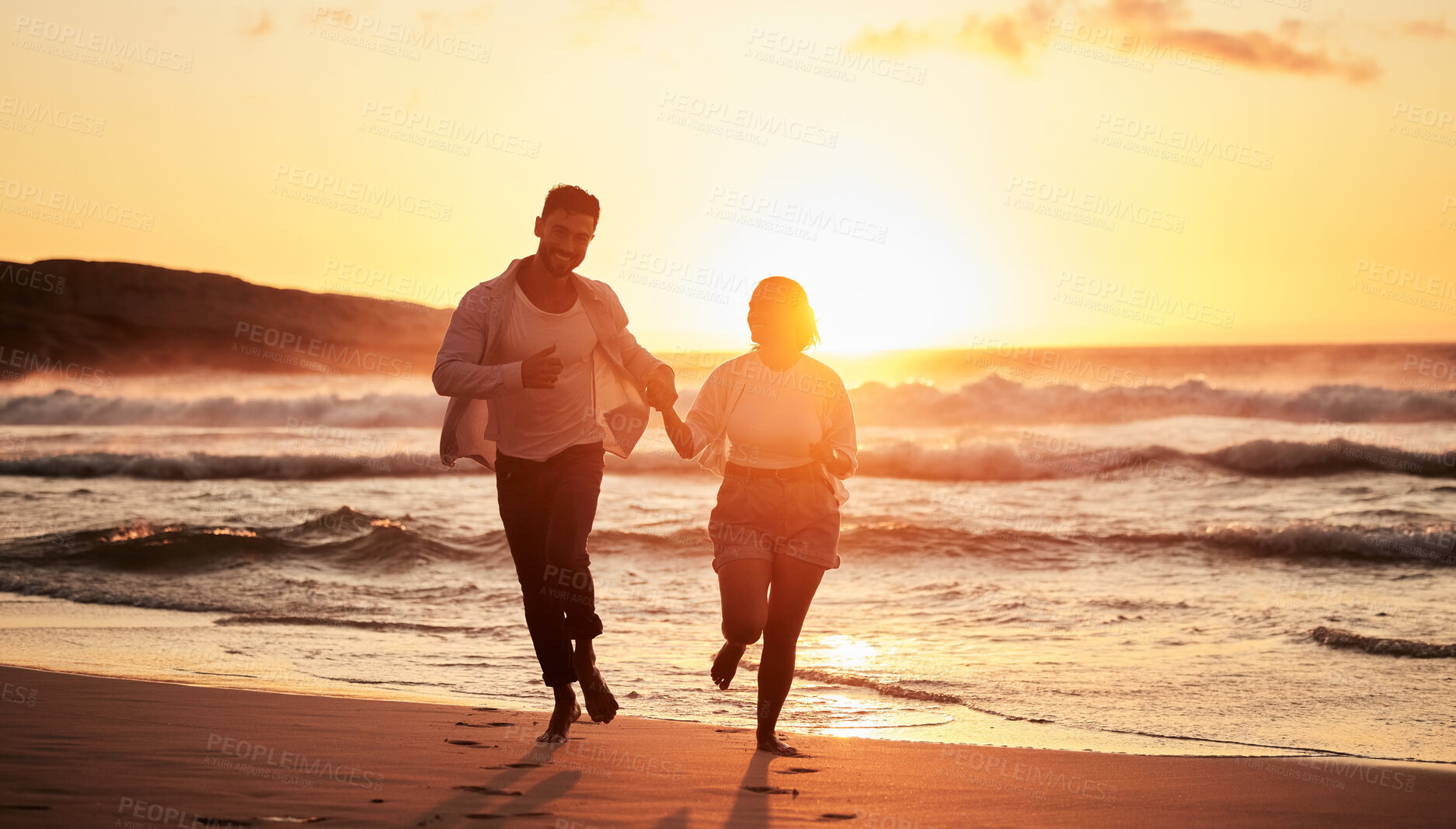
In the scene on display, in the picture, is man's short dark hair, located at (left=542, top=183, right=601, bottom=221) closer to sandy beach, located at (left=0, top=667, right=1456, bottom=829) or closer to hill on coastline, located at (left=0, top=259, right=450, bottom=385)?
sandy beach, located at (left=0, top=667, right=1456, bottom=829)

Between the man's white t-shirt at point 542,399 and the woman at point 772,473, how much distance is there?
372mm

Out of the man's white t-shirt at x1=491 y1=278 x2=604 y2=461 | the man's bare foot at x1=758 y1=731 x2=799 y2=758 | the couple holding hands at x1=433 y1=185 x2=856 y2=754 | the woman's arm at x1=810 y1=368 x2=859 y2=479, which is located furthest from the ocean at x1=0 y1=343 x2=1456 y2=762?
the man's white t-shirt at x1=491 y1=278 x2=604 y2=461

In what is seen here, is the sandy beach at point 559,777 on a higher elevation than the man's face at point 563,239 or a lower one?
lower

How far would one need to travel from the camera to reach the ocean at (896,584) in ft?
20.8

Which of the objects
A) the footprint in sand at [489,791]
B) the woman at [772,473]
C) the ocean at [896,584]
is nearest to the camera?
the footprint in sand at [489,791]

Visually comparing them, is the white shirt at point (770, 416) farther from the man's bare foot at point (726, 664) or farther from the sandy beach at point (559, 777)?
the sandy beach at point (559, 777)

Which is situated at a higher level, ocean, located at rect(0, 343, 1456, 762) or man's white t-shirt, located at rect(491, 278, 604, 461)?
man's white t-shirt, located at rect(491, 278, 604, 461)

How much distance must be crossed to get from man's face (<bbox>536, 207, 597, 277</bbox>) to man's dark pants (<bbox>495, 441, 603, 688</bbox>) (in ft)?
2.45

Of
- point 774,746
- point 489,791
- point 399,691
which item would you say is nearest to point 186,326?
point 399,691

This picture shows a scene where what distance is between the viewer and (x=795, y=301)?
5152 millimetres

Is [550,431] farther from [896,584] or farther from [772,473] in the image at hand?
[896,584]

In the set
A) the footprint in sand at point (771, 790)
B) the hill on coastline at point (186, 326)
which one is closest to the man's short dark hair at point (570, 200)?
the footprint in sand at point (771, 790)

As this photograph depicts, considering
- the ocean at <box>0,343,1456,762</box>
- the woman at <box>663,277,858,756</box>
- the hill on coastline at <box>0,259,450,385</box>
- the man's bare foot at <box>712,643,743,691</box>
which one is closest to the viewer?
the woman at <box>663,277,858,756</box>

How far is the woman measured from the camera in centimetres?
491
